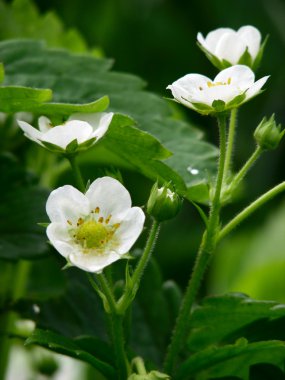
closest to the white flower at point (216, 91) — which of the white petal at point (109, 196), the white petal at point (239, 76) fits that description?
the white petal at point (239, 76)

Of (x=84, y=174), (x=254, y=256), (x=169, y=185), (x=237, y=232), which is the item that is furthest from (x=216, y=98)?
(x=237, y=232)

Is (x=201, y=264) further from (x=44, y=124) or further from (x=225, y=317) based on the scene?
(x=44, y=124)

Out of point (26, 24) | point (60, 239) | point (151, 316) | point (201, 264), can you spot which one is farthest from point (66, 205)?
point (26, 24)

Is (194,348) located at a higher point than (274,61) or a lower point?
lower

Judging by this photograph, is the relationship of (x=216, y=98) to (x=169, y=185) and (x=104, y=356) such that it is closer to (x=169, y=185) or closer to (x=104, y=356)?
(x=169, y=185)

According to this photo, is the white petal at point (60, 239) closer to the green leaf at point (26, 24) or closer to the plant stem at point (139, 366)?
the plant stem at point (139, 366)

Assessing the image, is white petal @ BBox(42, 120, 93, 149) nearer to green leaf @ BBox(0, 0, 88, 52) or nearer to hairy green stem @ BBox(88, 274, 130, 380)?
hairy green stem @ BBox(88, 274, 130, 380)
